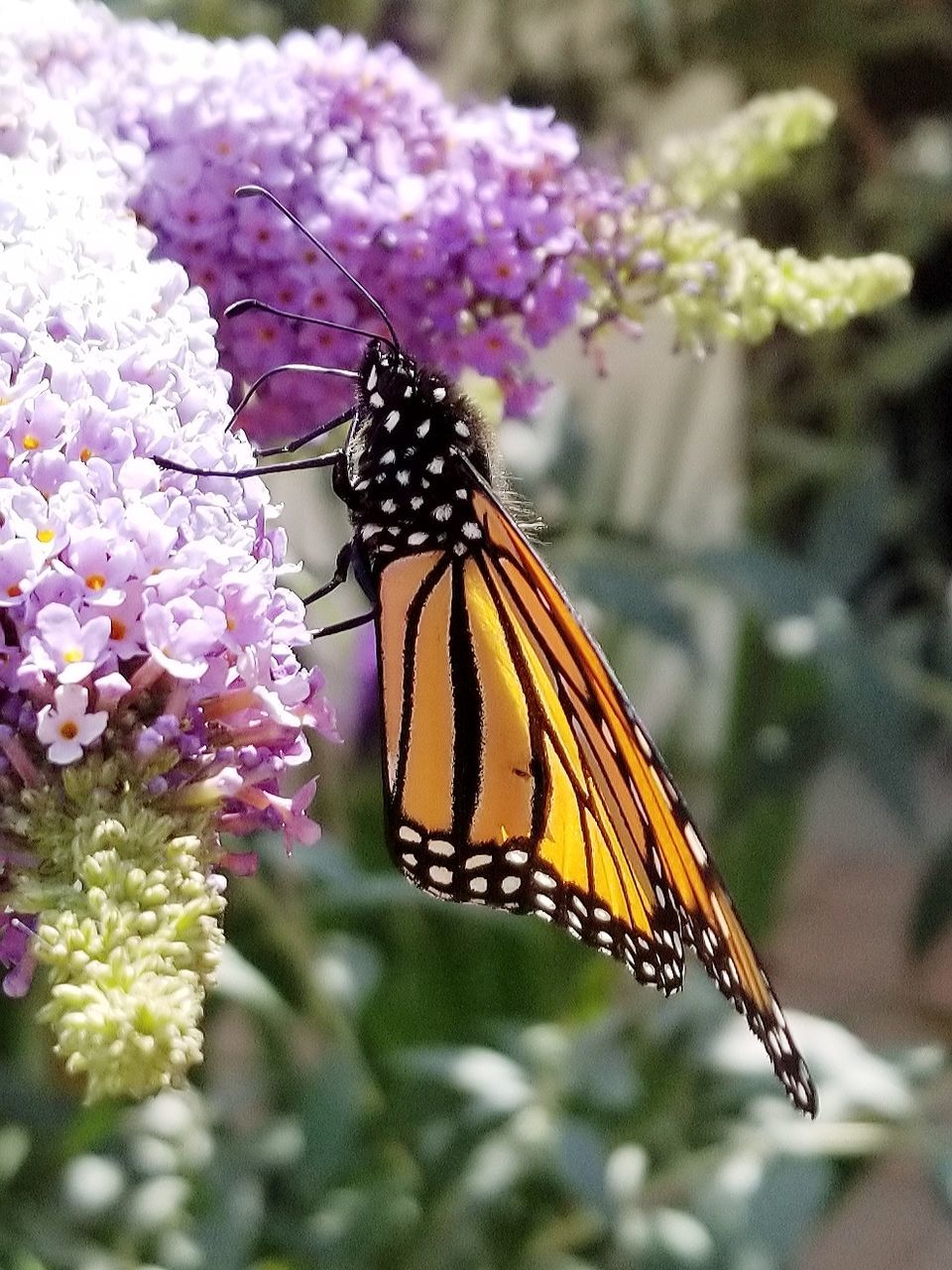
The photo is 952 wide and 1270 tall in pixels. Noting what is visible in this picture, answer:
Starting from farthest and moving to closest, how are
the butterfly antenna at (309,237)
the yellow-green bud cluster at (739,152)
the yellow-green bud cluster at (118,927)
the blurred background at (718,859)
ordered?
the blurred background at (718,859)
the yellow-green bud cluster at (739,152)
the butterfly antenna at (309,237)
the yellow-green bud cluster at (118,927)

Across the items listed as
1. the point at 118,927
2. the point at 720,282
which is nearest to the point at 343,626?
the point at 720,282

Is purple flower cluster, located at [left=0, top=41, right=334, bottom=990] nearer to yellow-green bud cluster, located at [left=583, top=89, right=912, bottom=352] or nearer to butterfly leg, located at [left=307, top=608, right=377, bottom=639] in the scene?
butterfly leg, located at [left=307, top=608, right=377, bottom=639]

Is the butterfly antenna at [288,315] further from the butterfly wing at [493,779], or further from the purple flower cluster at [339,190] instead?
the butterfly wing at [493,779]

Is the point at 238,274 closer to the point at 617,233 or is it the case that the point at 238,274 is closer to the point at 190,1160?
the point at 617,233

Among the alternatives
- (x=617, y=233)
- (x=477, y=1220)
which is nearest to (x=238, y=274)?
(x=617, y=233)

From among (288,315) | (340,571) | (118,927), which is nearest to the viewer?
(118,927)

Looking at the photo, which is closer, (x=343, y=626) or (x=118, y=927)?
(x=118, y=927)

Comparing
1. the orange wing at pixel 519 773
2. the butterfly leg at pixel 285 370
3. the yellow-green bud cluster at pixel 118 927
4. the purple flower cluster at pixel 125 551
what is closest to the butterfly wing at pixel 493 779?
the orange wing at pixel 519 773

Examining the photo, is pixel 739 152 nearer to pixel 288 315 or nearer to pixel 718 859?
pixel 288 315
